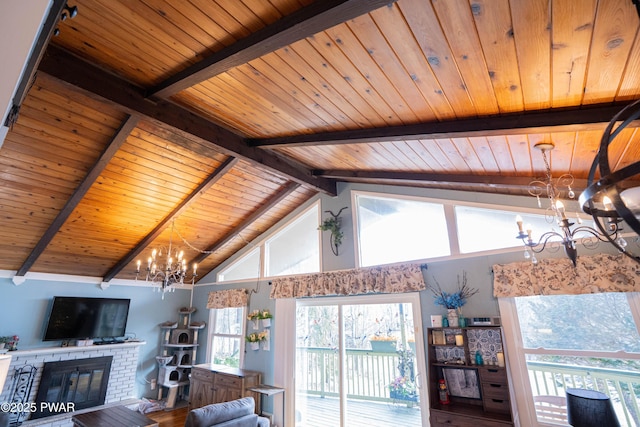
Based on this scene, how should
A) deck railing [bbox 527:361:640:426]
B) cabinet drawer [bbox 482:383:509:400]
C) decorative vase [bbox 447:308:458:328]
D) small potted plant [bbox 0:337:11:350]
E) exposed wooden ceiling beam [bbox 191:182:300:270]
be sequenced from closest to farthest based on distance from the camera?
deck railing [bbox 527:361:640:426]
cabinet drawer [bbox 482:383:509:400]
decorative vase [bbox 447:308:458:328]
small potted plant [bbox 0:337:11:350]
exposed wooden ceiling beam [bbox 191:182:300:270]

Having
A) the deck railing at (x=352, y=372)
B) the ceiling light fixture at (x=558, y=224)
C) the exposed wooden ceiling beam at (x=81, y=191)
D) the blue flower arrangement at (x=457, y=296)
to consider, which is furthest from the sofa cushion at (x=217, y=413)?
the ceiling light fixture at (x=558, y=224)

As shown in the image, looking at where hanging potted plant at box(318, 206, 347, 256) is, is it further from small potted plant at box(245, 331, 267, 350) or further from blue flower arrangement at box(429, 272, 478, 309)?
small potted plant at box(245, 331, 267, 350)

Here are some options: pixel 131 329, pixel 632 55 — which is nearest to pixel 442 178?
pixel 632 55

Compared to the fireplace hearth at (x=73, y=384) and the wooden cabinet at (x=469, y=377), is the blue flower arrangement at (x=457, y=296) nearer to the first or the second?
the wooden cabinet at (x=469, y=377)

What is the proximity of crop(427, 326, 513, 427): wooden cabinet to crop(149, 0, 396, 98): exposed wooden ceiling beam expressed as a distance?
3298mm

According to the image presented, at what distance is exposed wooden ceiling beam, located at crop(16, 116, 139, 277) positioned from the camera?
327 centimetres

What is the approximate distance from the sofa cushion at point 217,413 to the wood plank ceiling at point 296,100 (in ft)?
8.84

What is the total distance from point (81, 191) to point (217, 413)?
3.09 meters

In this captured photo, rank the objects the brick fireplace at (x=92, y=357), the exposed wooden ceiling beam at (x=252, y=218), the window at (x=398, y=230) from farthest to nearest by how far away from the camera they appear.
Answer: the exposed wooden ceiling beam at (x=252, y=218), the brick fireplace at (x=92, y=357), the window at (x=398, y=230)

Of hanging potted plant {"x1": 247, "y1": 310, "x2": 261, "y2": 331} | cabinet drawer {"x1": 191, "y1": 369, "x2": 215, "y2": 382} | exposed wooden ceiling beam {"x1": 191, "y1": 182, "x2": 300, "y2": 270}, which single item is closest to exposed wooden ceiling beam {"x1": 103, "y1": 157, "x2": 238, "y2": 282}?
exposed wooden ceiling beam {"x1": 191, "y1": 182, "x2": 300, "y2": 270}

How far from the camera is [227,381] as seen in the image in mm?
5242

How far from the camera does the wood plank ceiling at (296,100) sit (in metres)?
1.58

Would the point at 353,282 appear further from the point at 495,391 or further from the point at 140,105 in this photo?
the point at 140,105

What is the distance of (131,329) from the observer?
6.39 meters
